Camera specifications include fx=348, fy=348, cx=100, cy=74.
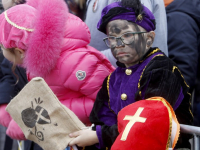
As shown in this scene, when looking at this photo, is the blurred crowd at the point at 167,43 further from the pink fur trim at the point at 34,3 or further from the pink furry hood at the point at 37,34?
the pink fur trim at the point at 34,3

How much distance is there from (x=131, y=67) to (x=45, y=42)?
1.81 feet

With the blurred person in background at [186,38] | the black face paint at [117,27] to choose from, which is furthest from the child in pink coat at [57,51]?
the blurred person in background at [186,38]

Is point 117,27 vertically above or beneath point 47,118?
above

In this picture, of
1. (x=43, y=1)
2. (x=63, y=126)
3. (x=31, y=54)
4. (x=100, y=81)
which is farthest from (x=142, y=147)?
(x=43, y=1)

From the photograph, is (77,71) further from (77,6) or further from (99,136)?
(77,6)

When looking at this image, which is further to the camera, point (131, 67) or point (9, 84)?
point (9, 84)

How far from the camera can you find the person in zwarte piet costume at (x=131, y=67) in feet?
5.60

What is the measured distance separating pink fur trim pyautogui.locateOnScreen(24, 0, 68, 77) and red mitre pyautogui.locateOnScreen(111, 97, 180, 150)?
743 mm

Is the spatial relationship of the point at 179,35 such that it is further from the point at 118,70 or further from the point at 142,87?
the point at 142,87

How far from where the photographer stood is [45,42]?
6.67 ft

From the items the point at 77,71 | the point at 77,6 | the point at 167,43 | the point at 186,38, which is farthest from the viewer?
the point at 77,6

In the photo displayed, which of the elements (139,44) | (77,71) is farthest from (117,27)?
(77,71)

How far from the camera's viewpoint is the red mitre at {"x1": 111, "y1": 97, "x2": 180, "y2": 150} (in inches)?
56.9

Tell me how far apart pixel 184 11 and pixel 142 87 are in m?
0.91
